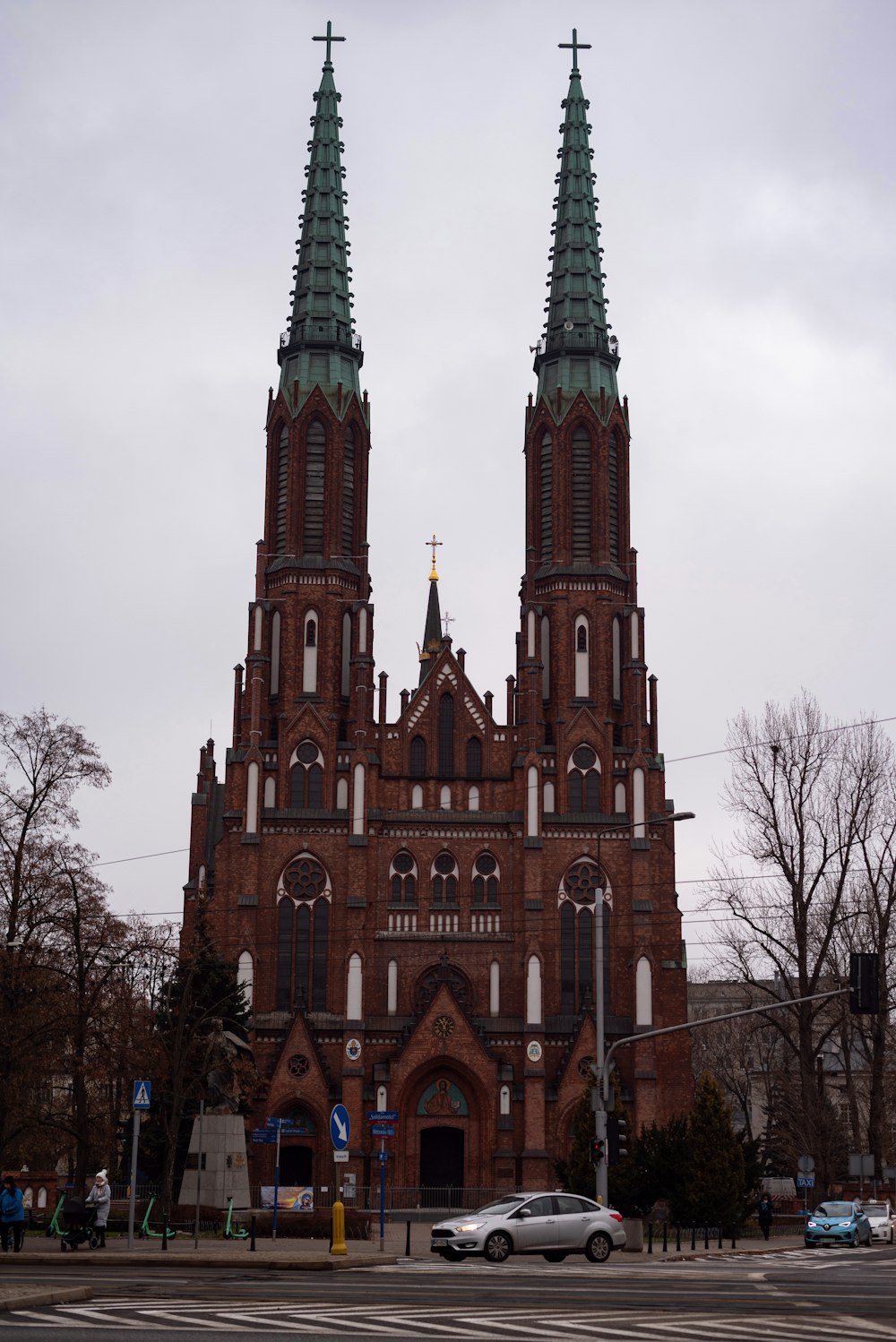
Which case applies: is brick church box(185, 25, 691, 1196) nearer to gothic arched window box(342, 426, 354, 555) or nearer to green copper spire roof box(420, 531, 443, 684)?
Result: gothic arched window box(342, 426, 354, 555)

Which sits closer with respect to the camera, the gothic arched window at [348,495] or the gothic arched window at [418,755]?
the gothic arched window at [418,755]

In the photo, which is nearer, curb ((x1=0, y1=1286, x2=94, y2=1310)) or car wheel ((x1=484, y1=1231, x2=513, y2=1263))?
curb ((x1=0, y1=1286, x2=94, y2=1310))

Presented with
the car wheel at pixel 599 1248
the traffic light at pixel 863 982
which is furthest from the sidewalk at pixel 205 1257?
the traffic light at pixel 863 982

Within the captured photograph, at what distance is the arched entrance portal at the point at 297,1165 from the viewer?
60.3 metres

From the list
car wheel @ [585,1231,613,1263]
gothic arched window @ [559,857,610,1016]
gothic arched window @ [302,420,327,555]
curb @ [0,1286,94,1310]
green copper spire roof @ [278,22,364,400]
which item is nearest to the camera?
curb @ [0,1286,94,1310]

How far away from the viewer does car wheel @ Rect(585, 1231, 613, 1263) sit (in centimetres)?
3047

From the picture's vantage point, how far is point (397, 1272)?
26500 millimetres

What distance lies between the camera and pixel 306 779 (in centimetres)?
6450

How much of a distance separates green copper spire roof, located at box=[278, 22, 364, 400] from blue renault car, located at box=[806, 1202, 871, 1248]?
40.3 meters

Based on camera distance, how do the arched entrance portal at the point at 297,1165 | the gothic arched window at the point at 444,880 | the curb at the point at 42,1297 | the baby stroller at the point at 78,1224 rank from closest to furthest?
the curb at the point at 42,1297, the baby stroller at the point at 78,1224, the arched entrance portal at the point at 297,1165, the gothic arched window at the point at 444,880

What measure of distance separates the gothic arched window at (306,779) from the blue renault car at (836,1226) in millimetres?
26540

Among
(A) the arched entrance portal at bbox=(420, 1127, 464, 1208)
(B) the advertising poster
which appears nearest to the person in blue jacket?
(B) the advertising poster

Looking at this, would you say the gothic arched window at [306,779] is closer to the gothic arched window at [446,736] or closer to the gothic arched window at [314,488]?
the gothic arched window at [446,736]

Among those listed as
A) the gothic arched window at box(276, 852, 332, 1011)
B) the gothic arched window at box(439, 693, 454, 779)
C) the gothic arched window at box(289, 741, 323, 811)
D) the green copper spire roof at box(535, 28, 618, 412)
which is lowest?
the gothic arched window at box(276, 852, 332, 1011)
